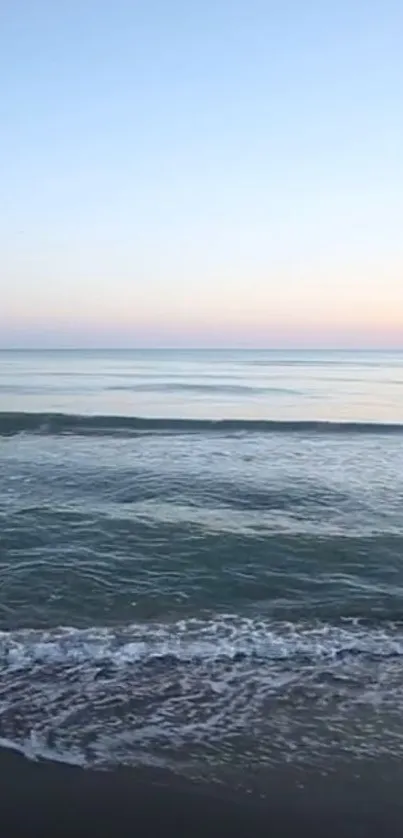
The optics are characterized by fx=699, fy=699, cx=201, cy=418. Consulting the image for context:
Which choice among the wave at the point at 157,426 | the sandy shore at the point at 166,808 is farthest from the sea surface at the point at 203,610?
the wave at the point at 157,426

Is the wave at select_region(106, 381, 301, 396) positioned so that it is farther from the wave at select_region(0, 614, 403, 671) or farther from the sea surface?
the wave at select_region(0, 614, 403, 671)

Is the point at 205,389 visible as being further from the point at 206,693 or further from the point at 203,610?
the point at 206,693

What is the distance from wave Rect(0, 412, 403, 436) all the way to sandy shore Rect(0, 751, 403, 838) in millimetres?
18573

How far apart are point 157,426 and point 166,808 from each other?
20.2 meters

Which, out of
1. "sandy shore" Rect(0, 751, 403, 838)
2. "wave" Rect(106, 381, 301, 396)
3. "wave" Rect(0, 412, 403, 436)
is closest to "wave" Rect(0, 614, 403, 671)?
"sandy shore" Rect(0, 751, 403, 838)

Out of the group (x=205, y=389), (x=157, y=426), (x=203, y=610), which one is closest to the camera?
(x=203, y=610)

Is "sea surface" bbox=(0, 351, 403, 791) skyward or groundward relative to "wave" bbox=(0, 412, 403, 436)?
groundward

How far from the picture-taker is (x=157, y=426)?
24500 mm

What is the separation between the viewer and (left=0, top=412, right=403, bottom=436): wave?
2359 centimetres

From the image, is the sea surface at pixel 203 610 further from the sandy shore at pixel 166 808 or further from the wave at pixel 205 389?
the wave at pixel 205 389

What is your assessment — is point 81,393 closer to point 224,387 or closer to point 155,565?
point 224,387

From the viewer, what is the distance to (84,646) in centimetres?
679

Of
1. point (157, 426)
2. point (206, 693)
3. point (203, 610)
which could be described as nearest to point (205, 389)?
point (157, 426)

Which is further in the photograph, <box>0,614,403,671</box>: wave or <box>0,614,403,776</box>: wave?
<box>0,614,403,671</box>: wave
